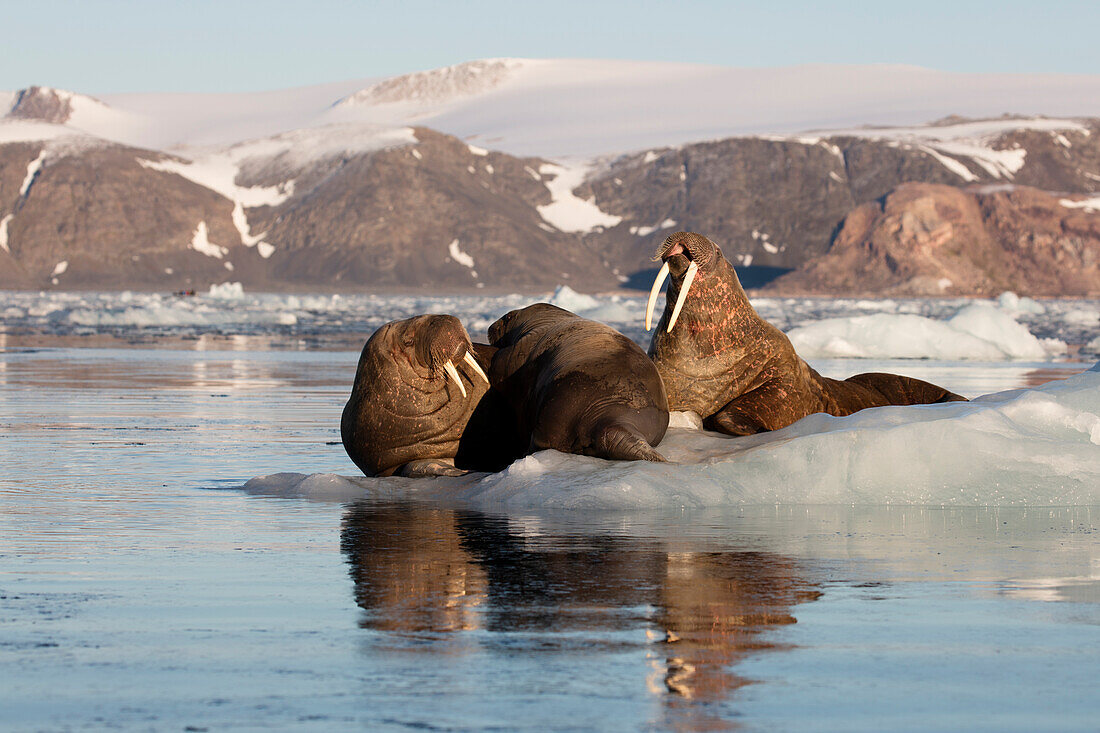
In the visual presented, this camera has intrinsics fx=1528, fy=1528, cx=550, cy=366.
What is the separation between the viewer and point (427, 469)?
31.4 feet

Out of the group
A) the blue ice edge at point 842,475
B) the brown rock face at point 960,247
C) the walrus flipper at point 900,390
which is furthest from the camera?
the brown rock face at point 960,247

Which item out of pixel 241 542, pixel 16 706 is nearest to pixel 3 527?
pixel 241 542

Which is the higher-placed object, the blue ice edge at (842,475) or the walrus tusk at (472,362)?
the walrus tusk at (472,362)

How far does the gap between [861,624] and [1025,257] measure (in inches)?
7049

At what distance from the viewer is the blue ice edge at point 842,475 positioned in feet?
27.8

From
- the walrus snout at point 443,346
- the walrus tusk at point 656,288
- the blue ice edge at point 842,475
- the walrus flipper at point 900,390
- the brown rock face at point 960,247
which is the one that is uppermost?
the walrus tusk at point 656,288

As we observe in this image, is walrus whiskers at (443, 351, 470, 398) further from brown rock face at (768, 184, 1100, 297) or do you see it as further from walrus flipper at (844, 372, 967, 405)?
brown rock face at (768, 184, 1100, 297)

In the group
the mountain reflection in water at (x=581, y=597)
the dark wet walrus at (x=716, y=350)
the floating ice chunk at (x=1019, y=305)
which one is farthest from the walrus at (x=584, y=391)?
the floating ice chunk at (x=1019, y=305)

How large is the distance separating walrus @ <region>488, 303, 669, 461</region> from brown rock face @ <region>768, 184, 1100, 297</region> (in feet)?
537

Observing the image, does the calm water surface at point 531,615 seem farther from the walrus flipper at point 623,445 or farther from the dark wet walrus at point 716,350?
the dark wet walrus at point 716,350

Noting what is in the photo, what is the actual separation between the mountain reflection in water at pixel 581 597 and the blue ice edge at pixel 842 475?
940 millimetres

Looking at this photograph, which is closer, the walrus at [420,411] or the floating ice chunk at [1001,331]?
the walrus at [420,411]

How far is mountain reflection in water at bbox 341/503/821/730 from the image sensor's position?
4.69 meters

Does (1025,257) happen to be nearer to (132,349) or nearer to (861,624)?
(132,349)
